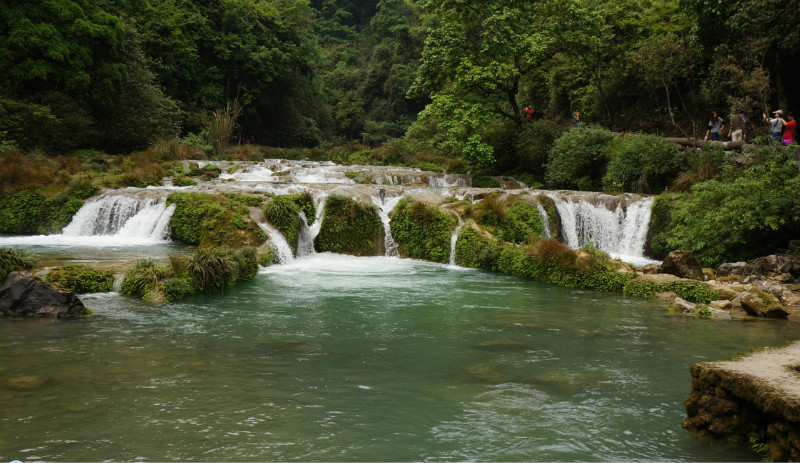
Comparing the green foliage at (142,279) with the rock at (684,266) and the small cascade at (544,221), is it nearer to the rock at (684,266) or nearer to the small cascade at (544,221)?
the rock at (684,266)

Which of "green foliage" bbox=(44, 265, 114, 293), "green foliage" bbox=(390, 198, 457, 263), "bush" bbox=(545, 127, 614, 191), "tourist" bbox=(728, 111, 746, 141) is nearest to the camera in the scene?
"green foliage" bbox=(44, 265, 114, 293)

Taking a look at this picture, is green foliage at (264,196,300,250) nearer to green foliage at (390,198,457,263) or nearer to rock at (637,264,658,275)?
green foliage at (390,198,457,263)

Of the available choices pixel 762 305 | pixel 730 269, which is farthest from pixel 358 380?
pixel 730 269

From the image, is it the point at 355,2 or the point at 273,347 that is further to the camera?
the point at 355,2

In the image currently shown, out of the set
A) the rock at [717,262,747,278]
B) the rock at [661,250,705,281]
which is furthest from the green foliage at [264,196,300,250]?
the rock at [717,262,747,278]

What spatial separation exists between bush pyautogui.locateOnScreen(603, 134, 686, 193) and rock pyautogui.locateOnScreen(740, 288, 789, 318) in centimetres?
1062

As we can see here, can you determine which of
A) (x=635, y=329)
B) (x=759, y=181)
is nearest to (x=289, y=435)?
(x=635, y=329)

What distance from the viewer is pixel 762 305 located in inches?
446

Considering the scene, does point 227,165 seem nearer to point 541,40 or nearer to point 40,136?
point 40,136

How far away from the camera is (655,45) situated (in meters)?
26.6

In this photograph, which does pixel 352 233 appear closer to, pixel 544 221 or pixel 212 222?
pixel 212 222

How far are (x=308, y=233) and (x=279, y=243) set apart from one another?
1.76 metres

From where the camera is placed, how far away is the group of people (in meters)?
19.2

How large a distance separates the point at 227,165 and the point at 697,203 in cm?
2063
